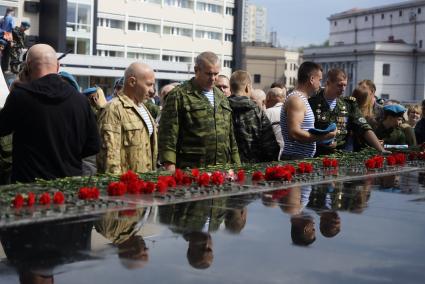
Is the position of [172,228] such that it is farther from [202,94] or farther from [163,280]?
[202,94]

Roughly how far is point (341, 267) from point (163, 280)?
0.88m

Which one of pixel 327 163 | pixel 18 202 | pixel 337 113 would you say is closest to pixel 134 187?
pixel 18 202

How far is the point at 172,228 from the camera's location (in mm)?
4406

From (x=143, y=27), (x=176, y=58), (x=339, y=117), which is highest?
(x=143, y=27)

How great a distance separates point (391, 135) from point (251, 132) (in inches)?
112

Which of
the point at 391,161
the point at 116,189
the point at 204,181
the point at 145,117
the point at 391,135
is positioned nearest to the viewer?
the point at 116,189

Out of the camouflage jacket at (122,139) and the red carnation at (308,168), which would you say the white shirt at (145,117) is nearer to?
the camouflage jacket at (122,139)

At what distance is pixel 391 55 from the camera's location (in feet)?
434

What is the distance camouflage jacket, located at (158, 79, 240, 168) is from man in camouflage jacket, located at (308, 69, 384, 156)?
1399 mm

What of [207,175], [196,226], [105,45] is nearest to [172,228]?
[196,226]

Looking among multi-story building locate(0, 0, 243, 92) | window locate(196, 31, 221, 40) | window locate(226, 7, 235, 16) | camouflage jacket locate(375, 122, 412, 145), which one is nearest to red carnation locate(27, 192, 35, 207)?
camouflage jacket locate(375, 122, 412, 145)

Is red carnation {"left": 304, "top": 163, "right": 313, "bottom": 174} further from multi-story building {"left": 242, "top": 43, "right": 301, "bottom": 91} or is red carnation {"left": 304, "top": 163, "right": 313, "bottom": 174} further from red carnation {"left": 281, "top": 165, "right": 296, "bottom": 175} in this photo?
multi-story building {"left": 242, "top": 43, "right": 301, "bottom": 91}

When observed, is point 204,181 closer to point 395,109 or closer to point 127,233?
point 127,233

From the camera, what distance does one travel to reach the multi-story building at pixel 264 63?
442ft
